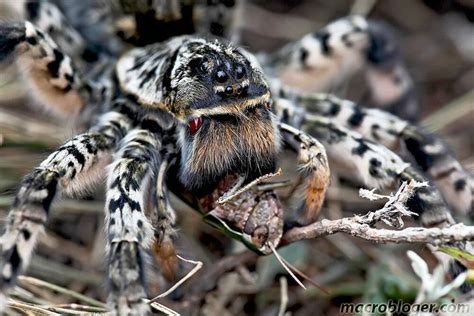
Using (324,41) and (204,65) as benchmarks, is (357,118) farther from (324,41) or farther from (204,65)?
(204,65)

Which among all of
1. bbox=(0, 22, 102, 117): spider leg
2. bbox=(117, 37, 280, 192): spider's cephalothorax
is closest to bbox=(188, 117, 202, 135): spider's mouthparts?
bbox=(117, 37, 280, 192): spider's cephalothorax

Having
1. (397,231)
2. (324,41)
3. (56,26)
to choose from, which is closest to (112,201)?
(397,231)

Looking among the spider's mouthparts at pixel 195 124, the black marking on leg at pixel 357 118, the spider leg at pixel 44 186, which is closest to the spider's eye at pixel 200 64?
the spider's mouthparts at pixel 195 124

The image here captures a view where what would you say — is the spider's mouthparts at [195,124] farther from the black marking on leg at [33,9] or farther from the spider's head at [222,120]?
the black marking on leg at [33,9]

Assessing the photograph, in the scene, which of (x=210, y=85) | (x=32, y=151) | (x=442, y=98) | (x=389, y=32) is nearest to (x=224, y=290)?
(x=210, y=85)

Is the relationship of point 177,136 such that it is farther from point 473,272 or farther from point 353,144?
point 473,272

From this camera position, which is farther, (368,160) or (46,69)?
(46,69)

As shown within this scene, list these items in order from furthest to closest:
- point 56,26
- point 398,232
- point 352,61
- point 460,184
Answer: point 352,61 < point 56,26 < point 460,184 < point 398,232
